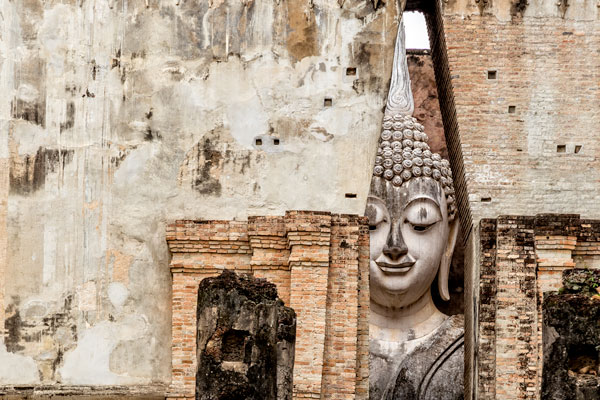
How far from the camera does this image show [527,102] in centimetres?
2503

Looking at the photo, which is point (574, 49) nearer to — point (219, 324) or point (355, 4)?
point (355, 4)

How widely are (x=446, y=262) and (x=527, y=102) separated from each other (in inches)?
188

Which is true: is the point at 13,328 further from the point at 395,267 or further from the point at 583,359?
the point at 583,359

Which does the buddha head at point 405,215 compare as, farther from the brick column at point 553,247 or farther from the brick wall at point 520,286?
the brick column at point 553,247

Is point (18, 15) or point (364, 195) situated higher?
point (18, 15)

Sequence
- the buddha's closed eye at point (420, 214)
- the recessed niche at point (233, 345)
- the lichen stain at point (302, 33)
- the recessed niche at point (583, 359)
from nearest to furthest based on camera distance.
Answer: the recessed niche at point (233, 345) → the recessed niche at point (583, 359) → the lichen stain at point (302, 33) → the buddha's closed eye at point (420, 214)

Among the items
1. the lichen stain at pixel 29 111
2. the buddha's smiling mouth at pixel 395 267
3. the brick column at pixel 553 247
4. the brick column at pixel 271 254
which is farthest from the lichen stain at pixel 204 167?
the buddha's smiling mouth at pixel 395 267

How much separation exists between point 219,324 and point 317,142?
5.72 m

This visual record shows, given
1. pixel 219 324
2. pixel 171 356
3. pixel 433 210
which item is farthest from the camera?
pixel 433 210

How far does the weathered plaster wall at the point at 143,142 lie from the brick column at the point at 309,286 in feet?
1.78

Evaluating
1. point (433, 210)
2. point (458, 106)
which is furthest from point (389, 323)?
point (458, 106)

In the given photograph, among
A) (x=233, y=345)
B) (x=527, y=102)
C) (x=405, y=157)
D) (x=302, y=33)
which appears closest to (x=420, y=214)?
(x=405, y=157)

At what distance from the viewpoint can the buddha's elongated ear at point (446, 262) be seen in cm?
2931

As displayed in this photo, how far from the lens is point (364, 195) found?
955 inches
